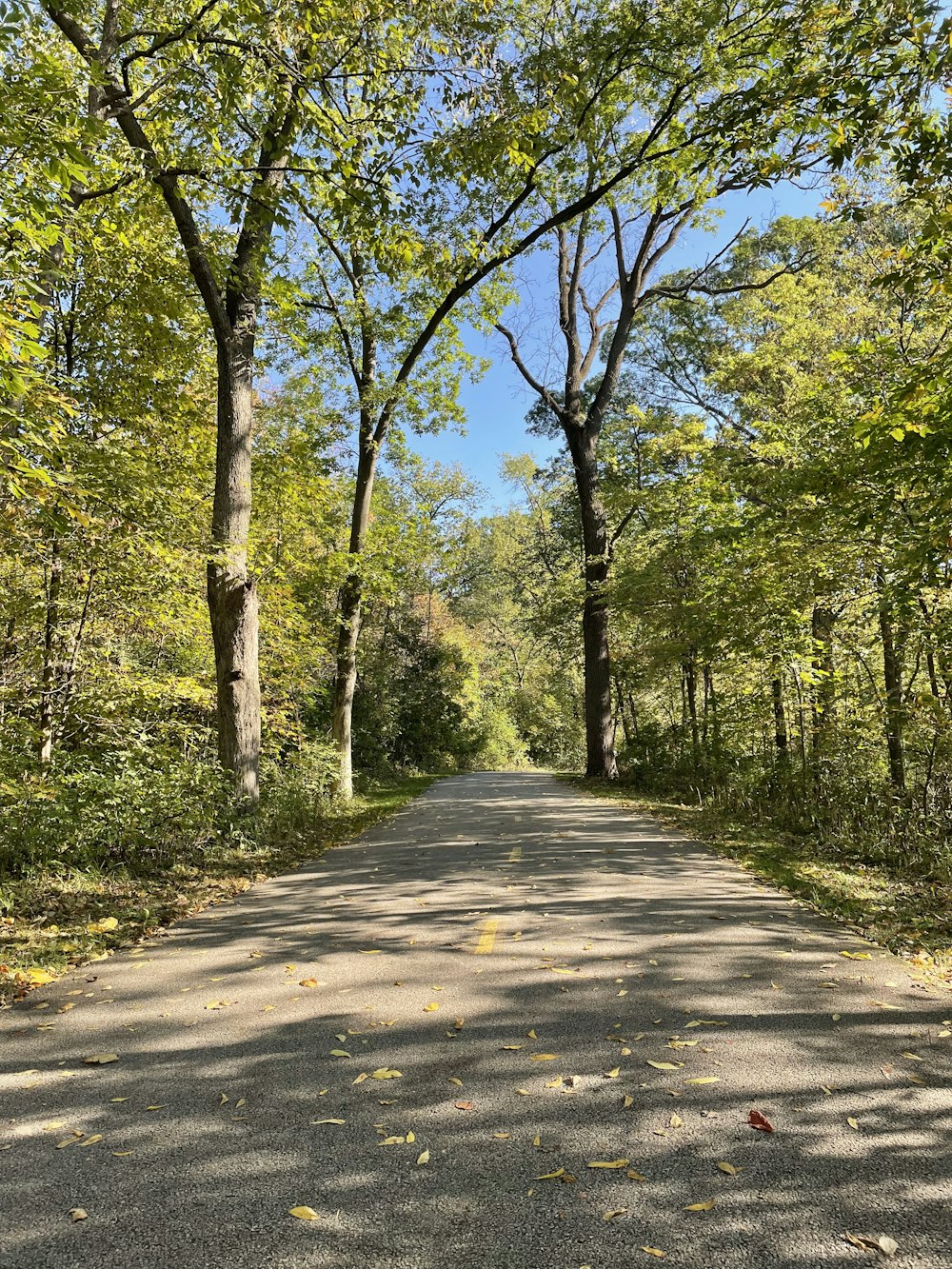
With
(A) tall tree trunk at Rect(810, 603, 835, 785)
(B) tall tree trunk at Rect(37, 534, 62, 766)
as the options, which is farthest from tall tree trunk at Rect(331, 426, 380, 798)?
(A) tall tree trunk at Rect(810, 603, 835, 785)

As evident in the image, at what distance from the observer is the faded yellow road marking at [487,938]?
199 inches

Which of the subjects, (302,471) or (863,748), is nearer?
(863,748)

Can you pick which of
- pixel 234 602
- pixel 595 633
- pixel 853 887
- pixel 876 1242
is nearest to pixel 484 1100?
pixel 876 1242

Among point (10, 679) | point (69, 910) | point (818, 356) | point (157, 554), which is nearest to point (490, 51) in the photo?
point (157, 554)

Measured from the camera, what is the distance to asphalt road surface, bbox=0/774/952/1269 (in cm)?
228

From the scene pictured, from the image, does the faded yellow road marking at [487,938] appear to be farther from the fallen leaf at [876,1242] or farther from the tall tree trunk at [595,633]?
the tall tree trunk at [595,633]

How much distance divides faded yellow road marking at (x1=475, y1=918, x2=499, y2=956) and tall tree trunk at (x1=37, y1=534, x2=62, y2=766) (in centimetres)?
533

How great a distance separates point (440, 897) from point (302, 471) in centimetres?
877

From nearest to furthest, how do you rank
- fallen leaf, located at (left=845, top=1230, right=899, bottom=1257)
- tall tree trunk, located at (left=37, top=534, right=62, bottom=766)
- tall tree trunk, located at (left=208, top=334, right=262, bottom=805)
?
fallen leaf, located at (left=845, top=1230, right=899, bottom=1257) → tall tree trunk, located at (left=37, top=534, right=62, bottom=766) → tall tree trunk, located at (left=208, top=334, right=262, bottom=805)

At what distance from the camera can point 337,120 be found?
24.4 feet

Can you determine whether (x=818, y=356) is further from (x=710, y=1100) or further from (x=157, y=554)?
(x=710, y=1100)

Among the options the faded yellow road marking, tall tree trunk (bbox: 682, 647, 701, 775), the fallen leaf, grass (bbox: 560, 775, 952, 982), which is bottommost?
grass (bbox: 560, 775, 952, 982)

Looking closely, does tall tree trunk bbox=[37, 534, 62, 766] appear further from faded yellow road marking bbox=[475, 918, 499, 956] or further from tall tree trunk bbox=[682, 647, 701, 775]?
tall tree trunk bbox=[682, 647, 701, 775]

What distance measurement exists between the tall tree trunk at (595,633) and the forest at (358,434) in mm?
1616
